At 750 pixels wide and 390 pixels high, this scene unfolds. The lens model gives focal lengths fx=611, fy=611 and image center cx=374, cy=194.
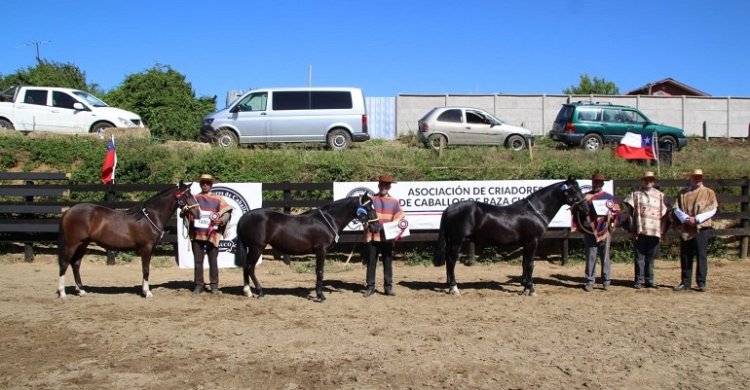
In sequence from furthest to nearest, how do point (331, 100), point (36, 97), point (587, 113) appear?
point (587, 113)
point (331, 100)
point (36, 97)

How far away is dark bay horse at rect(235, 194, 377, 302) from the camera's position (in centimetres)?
943

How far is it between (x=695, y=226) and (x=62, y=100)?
54.3 ft

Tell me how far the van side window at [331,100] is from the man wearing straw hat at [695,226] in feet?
33.2

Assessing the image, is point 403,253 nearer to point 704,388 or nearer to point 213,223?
point 213,223

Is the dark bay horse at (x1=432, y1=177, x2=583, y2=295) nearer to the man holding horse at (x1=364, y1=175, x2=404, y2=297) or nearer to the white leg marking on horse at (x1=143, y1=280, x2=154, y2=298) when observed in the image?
the man holding horse at (x1=364, y1=175, x2=404, y2=297)

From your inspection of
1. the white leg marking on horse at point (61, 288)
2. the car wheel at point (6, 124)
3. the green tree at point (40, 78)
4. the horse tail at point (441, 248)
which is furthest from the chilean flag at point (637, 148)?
the green tree at point (40, 78)

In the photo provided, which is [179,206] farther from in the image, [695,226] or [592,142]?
[592,142]

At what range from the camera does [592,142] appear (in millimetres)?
20406

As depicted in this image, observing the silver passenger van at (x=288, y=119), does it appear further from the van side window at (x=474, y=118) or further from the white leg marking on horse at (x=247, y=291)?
the white leg marking on horse at (x=247, y=291)

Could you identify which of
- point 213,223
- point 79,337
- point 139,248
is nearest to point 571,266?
point 213,223

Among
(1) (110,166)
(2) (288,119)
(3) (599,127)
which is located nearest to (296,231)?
(1) (110,166)

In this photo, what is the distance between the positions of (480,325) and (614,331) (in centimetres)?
167

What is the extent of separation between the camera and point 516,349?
695 cm

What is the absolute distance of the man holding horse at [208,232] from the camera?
9.79 metres
